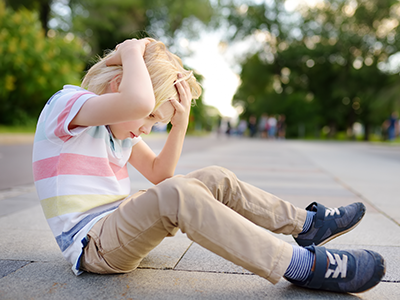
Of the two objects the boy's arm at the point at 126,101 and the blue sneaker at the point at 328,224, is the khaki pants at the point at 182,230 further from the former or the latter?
the blue sneaker at the point at 328,224

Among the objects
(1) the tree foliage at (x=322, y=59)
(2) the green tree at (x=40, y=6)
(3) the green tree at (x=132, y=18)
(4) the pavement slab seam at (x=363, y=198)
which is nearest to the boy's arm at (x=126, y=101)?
(4) the pavement slab seam at (x=363, y=198)

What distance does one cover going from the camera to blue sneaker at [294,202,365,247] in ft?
6.50

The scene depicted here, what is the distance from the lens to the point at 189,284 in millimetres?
1742

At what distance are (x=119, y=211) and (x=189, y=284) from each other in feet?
1.39

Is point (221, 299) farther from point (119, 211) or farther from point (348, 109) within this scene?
point (348, 109)

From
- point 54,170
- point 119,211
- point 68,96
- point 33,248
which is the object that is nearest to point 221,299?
point 119,211

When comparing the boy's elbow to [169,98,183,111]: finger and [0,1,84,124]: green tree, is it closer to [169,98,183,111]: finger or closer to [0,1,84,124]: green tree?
[169,98,183,111]: finger

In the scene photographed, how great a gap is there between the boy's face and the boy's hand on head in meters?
0.04

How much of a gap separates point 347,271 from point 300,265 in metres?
0.17

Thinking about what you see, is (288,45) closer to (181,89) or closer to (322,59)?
(322,59)

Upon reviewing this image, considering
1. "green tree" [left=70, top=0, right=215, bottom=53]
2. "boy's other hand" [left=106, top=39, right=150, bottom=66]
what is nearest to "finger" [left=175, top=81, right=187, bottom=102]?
"boy's other hand" [left=106, top=39, right=150, bottom=66]

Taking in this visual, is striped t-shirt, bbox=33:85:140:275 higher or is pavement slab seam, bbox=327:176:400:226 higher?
striped t-shirt, bbox=33:85:140:275

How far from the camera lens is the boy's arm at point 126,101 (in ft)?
5.17

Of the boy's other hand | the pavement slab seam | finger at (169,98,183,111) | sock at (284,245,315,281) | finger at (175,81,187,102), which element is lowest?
the pavement slab seam
